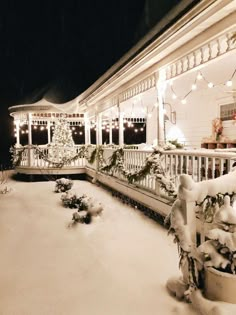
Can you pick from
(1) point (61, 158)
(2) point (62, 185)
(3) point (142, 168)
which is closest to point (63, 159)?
(1) point (61, 158)

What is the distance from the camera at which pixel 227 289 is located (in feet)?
10.3

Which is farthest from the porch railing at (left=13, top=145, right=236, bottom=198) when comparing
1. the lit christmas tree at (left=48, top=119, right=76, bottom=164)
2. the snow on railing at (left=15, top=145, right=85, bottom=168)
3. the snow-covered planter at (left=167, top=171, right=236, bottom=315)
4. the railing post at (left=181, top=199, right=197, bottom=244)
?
the railing post at (left=181, top=199, right=197, bottom=244)

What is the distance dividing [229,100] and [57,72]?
4402 cm

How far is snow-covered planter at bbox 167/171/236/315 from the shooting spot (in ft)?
10.3

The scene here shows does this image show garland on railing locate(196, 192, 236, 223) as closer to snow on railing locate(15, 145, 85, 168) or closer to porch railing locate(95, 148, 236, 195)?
porch railing locate(95, 148, 236, 195)

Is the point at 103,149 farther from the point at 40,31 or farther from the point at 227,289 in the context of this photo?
the point at 40,31

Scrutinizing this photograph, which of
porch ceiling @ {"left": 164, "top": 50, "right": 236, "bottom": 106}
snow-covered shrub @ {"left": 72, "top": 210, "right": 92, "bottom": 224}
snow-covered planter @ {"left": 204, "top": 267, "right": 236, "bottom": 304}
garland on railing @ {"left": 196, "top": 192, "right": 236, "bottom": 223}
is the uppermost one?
porch ceiling @ {"left": 164, "top": 50, "right": 236, "bottom": 106}

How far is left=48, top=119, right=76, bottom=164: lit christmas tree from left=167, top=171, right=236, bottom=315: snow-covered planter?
1141 centimetres

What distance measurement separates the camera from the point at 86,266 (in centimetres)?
456

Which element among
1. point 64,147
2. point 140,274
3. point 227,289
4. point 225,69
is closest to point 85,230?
point 140,274

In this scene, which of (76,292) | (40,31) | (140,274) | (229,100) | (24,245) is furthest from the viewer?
(40,31)

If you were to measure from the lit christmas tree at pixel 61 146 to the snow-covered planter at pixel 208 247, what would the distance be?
11.4 m

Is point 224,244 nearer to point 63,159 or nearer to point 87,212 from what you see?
point 87,212

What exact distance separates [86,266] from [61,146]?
446 inches
